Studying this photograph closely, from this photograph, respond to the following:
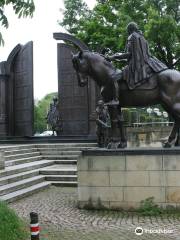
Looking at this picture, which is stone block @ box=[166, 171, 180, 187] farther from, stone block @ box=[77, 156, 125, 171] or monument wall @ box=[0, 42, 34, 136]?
monument wall @ box=[0, 42, 34, 136]

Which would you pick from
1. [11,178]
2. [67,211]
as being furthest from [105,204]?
[11,178]

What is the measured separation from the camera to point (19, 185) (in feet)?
39.4

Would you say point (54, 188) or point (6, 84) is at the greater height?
point (6, 84)

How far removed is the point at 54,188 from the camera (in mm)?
13164

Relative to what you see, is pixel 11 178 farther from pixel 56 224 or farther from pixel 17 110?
pixel 17 110

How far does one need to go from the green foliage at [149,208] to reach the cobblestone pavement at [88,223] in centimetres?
25

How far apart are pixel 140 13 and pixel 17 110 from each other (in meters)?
11.1

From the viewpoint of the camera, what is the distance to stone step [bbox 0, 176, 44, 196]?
11184 millimetres

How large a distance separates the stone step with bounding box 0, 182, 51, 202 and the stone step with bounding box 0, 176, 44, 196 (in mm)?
145

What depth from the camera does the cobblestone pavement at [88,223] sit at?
708cm

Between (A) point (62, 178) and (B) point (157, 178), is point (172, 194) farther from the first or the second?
(A) point (62, 178)

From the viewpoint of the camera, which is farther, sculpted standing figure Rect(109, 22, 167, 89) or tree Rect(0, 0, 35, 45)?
sculpted standing figure Rect(109, 22, 167, 89)

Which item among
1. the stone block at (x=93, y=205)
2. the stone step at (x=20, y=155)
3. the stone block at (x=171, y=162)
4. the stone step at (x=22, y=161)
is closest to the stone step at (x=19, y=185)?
the stone step at (x=22, y=161)

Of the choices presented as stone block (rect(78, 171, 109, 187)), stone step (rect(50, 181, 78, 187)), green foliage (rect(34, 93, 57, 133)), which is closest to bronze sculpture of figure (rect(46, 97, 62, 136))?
stone step (rect(50, 181, 78, 187))
